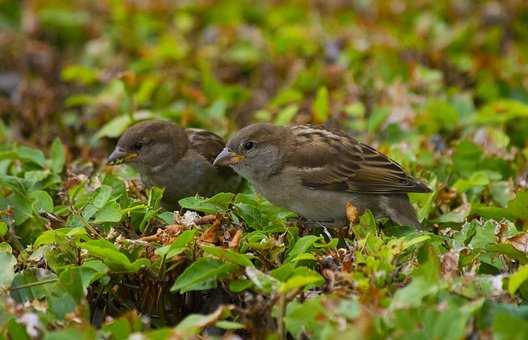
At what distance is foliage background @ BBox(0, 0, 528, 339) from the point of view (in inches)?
126

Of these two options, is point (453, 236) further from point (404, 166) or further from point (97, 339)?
point (97, 339)

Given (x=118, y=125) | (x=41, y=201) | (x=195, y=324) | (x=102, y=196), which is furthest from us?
(x=118, y=125)

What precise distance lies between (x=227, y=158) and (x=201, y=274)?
1.45 metres

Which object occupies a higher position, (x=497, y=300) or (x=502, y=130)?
(x=497, y=300)

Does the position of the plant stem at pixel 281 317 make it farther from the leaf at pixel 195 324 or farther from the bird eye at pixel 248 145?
the bird eye at pixel 248 145

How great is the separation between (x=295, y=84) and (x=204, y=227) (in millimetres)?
2916

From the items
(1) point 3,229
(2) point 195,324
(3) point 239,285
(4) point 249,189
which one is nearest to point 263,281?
(3) point 239,285

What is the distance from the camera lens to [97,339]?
3.06 m

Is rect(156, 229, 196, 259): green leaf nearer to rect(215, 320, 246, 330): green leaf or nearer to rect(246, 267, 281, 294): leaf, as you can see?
rect(246, 267, 281, 294): leaf

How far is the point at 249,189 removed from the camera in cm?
527

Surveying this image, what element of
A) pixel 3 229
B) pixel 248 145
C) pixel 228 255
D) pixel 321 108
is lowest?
pixel 321 108

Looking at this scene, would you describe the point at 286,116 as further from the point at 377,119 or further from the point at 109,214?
the point at 109,214

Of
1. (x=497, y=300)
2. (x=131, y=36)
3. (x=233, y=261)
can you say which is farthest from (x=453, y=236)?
(x=131, y=36)

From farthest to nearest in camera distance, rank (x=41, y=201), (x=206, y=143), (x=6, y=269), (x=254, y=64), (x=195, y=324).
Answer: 1. (x=254, y=64)
2. (x=206, y=143)
3. (x=41, y=201)
4. (x=6, y=269)
5. (x=195, y=324)
